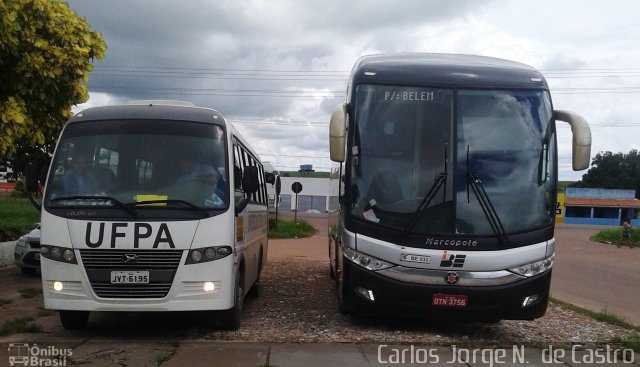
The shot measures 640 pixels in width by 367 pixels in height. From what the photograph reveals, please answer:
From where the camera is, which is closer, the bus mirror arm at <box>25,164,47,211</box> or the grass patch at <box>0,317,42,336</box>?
the bus mirror arm at <box>25,164,47,211</box>

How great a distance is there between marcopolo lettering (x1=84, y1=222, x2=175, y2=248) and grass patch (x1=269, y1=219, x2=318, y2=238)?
24.3m

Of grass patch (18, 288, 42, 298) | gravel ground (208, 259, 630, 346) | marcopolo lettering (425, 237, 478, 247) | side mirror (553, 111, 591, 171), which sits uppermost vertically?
side mirror (553, 111, 591, 171)

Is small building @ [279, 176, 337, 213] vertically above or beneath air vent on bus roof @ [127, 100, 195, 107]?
beneath

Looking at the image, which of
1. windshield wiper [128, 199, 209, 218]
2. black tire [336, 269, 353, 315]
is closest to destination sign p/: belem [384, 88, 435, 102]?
black tire [336, 269, 353, 315]

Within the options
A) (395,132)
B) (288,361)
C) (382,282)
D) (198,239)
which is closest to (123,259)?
(198,239)

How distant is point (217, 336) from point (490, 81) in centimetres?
465

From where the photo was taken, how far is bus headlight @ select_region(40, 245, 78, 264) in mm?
7121

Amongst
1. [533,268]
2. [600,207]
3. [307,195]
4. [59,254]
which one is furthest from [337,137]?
[600,207]

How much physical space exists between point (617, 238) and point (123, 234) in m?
39.8

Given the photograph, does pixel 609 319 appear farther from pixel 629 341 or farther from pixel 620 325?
pixel 629 341

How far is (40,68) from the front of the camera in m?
9.58

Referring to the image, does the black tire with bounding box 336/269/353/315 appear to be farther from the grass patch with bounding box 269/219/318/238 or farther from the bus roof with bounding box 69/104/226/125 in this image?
the grass patch with bounding box 269/219/318/238

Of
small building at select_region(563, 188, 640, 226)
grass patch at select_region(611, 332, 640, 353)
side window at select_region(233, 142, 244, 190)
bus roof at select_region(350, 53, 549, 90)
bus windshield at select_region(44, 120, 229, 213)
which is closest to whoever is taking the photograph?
bus windshield at select_region(44, 120, 229, 213)

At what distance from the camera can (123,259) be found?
706 centimetres
